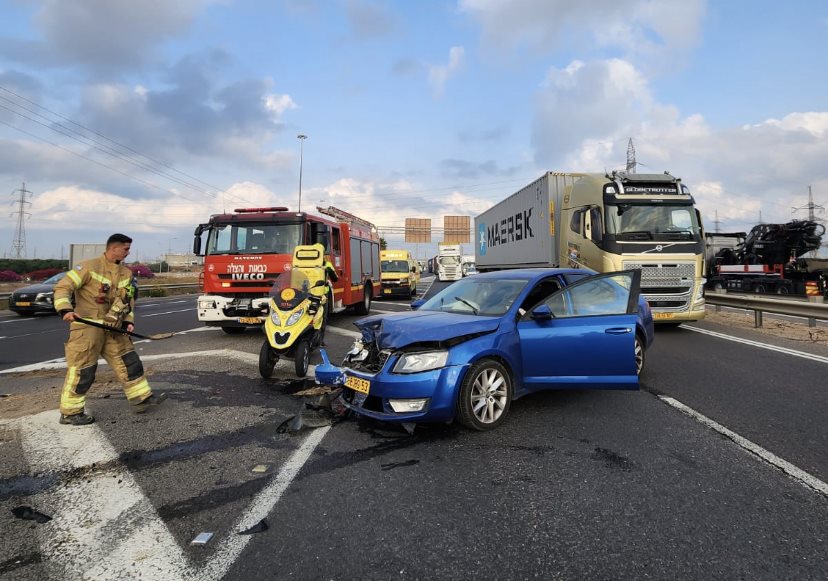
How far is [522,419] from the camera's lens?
4.46m

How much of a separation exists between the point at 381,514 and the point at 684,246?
940 cm

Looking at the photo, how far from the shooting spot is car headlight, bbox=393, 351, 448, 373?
3.89 m

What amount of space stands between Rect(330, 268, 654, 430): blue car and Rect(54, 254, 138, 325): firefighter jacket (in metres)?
2.38

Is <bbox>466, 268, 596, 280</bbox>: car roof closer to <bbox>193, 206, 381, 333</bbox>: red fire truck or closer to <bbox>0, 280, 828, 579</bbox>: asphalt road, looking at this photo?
<bbox>0, 280, 828, 579</bbox>: asphalt road

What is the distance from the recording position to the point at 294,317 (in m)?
6.47

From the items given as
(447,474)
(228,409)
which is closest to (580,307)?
(447,474)

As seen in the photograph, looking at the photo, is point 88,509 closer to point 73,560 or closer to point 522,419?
point 73,560

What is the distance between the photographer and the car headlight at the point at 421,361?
3887 mm

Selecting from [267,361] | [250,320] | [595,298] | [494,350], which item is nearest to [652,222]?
[595,298]

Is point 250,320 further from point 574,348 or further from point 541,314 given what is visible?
point 574,348

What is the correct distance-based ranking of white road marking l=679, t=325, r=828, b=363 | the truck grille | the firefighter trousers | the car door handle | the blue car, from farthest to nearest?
the truck grille, white road marking l=679, t=325, r=828, b=363, the car door handle, the firefighter trousers, the blue car

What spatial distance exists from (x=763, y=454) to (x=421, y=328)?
2.78 meters

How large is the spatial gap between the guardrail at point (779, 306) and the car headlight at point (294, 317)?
9901 mm

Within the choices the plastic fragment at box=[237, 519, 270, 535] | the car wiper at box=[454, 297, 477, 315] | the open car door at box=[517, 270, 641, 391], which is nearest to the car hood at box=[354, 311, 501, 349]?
the car wiper at box=[454, 297, 477, 315]
